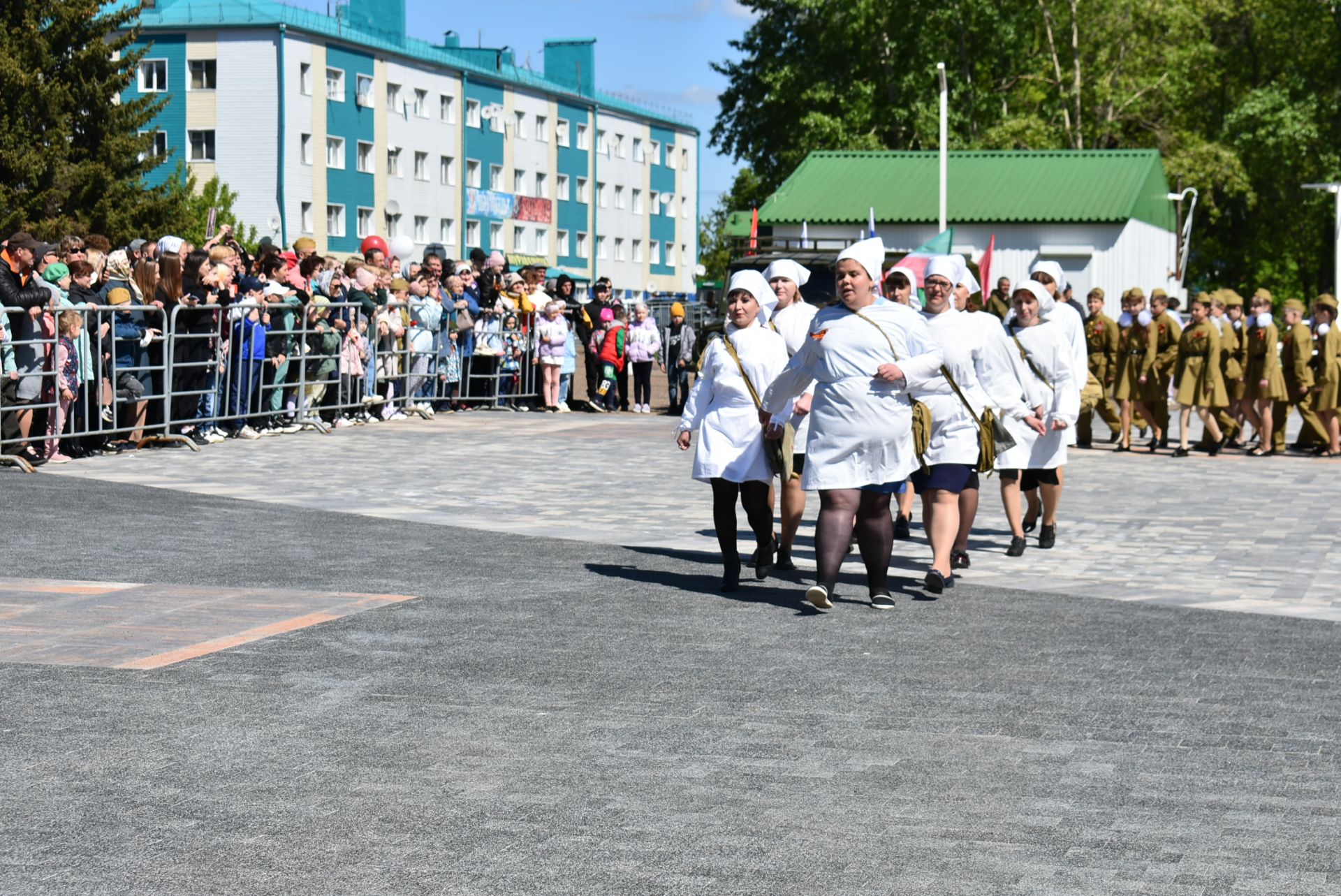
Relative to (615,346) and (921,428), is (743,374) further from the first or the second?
(615,346)

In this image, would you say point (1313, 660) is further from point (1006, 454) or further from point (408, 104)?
point (408, 104)

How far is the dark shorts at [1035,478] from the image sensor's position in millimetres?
12750

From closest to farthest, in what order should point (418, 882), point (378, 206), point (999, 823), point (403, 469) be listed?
point (418, 882)
point (999, 823)
point (403, 469)
point (378, 206)

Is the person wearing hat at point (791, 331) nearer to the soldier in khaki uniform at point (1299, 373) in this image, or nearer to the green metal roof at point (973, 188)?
the soldier in khaki uniform at point (1299, 373)

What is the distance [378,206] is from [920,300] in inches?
2342

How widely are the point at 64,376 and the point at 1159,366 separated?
11.8 metres

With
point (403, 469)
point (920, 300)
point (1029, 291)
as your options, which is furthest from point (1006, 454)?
point (920, 300)

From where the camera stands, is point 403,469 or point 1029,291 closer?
point 1029,291

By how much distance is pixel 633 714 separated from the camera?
6973mm

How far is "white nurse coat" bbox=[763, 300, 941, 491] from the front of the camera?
948cm

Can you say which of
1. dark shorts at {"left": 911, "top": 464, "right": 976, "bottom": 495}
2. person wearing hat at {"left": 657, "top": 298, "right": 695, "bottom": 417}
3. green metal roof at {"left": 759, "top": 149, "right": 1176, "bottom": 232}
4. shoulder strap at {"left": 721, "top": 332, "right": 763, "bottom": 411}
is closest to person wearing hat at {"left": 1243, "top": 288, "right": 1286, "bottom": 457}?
person wearing hat at {"left": 657, "top": 298, "right": 695, "bottom": 417}

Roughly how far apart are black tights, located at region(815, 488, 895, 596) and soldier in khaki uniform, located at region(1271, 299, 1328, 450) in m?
13.3

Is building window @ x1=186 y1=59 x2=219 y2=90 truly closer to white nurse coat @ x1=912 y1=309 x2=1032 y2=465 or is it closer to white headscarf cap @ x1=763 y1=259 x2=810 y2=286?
white headscarf cap @ x1=763 y1=259 x2=810 y2=286

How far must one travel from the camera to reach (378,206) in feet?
260
